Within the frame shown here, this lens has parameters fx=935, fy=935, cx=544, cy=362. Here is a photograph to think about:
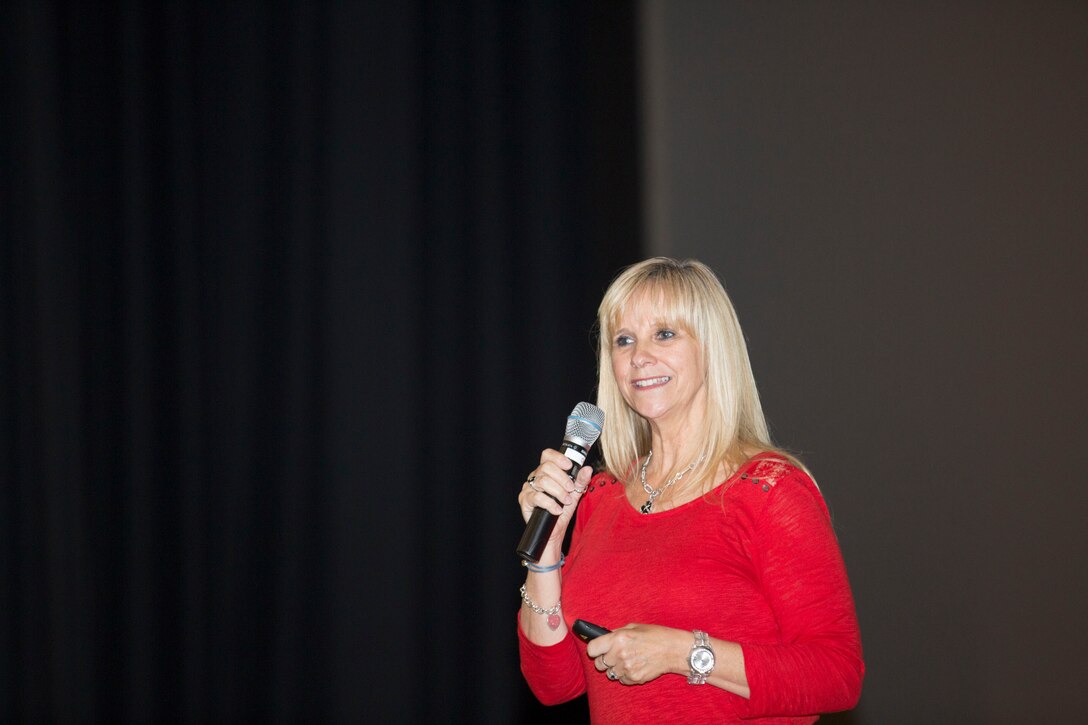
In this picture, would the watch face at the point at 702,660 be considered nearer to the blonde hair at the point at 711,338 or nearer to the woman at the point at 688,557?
the woman at the point at 688,557

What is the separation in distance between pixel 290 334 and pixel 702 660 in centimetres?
254

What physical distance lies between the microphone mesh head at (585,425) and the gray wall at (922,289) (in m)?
1.53

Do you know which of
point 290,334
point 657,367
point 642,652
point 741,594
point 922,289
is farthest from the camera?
point 290,334

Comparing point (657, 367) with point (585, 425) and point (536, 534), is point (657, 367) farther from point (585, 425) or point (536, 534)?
point (536, 534)

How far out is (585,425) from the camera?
4.57 feet

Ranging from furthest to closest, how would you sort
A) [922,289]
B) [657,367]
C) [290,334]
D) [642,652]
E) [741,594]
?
[290,334] → [922,289] → [657,367] → [741,594] → [642,652]

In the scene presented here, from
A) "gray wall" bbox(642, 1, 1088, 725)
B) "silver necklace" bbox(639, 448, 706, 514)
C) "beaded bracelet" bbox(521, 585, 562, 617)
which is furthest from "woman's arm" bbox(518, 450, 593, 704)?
"gray wall" bbox(642, 1, 1088, 725)

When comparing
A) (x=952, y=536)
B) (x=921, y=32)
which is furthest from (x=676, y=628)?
(x=921, y=32)

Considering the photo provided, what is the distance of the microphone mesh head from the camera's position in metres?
1.37

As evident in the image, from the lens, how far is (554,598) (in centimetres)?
148

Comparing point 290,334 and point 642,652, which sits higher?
point 290,334

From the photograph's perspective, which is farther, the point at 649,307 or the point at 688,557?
the point at 649,307

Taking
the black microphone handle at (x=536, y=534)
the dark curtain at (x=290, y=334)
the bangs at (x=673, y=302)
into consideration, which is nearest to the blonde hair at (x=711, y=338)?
the bangs at (x=673, y=302)

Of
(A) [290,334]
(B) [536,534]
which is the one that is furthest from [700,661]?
(A) [290,334]
